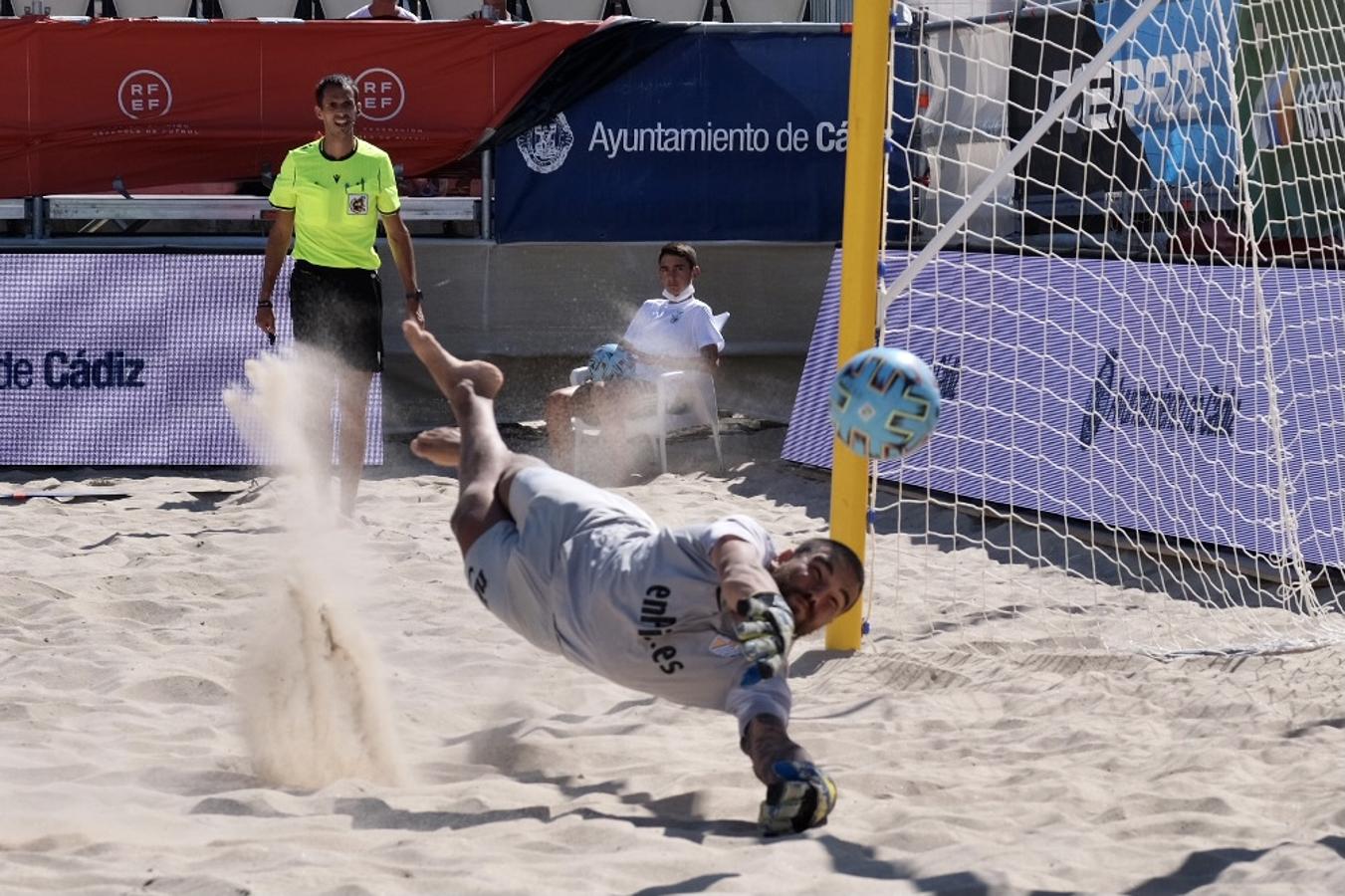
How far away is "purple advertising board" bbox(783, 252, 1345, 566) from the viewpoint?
6.55 meters

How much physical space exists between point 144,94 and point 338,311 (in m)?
3.16

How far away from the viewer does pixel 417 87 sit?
33.0 feet

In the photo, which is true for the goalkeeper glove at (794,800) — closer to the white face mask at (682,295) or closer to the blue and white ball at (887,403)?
the blue and white ball at (887,403)

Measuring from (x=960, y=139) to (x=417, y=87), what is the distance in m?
3.61

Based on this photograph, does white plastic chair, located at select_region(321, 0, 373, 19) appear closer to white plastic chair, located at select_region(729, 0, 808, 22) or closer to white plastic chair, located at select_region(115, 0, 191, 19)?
white plastic chair, located at select_region(115, 0, 191, 19)

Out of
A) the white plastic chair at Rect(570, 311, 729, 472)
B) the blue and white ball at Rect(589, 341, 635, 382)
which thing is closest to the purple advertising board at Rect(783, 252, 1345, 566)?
the white plastic chair at Rect(570, 311, 729, 472)

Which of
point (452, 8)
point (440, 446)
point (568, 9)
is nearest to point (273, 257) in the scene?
point (440, 446)

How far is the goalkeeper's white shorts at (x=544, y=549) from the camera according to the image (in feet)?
13.8

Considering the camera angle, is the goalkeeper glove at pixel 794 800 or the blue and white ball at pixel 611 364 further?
the blue and white ball at pixel 611 364

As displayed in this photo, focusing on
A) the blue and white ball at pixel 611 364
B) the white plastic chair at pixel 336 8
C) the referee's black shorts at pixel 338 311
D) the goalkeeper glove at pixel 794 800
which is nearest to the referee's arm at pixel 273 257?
the referee's black shorts at pixel 338 311

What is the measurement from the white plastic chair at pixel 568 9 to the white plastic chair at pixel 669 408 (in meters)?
4.16

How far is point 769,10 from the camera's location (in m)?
12.5

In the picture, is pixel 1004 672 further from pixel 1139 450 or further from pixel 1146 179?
pixel 1146 179

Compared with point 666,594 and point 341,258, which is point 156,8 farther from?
point 666,594
